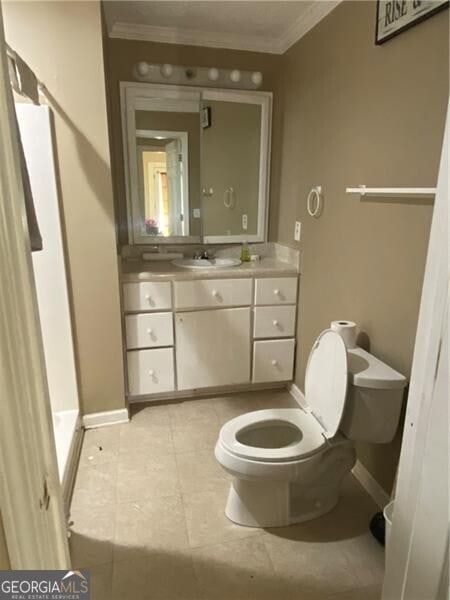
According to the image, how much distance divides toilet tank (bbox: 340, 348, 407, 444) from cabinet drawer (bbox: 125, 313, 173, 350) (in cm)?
122

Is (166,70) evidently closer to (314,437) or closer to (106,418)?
(106,418)

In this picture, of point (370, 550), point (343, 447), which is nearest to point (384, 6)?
point (343, 447)

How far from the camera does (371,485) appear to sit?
1828 millimetres

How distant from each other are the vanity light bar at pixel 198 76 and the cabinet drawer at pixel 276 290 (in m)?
1.33

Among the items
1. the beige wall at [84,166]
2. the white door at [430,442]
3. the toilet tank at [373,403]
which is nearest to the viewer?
the white door at [430,442]

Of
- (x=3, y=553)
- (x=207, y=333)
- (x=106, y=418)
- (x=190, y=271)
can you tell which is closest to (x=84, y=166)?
(x=190, y=271)

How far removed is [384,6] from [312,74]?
699 mm

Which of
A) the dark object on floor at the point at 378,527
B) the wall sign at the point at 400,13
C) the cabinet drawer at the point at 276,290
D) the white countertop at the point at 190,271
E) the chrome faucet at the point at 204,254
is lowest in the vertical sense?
the dark object on floor at the point at 378,527

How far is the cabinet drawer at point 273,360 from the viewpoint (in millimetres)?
2629

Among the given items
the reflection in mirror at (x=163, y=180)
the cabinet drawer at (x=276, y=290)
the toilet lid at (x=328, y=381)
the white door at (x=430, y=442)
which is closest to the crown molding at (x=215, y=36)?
the reflection in mirror at (x=163, y=180)

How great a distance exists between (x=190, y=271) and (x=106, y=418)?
104 cm

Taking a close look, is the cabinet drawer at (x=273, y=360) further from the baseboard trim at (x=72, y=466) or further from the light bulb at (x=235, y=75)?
the light bulb at (x=235, y=75)

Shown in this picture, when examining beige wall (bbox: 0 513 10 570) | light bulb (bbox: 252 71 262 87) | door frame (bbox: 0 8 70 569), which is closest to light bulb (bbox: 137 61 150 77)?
light bulb (bbox: 252 71 262 87)

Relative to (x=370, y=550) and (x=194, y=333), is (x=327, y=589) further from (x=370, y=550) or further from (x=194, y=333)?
(x=194, y=333)
